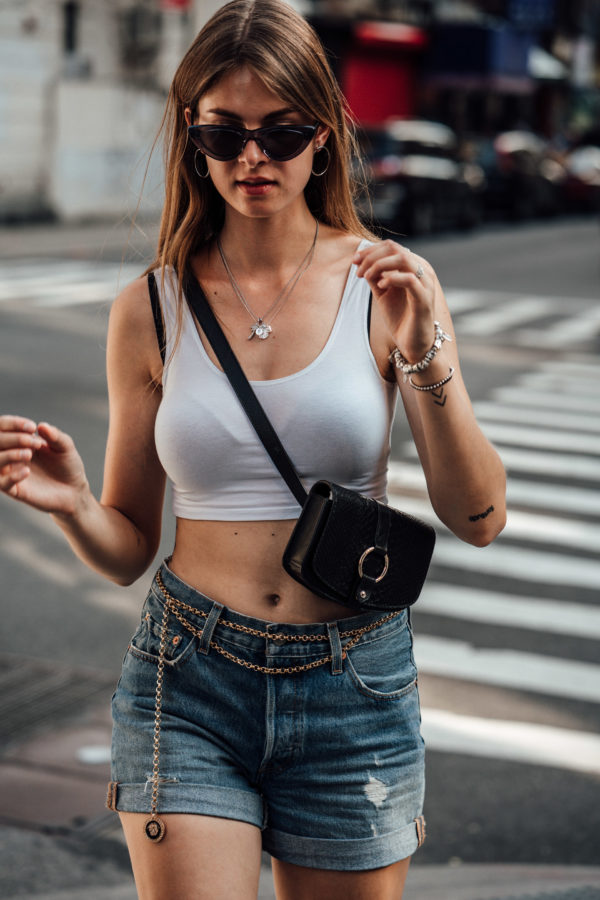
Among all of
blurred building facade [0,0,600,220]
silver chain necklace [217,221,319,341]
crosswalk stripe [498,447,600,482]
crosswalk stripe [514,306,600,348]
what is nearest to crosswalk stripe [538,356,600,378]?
Answer: crosswalk stripe [514,306,600,348]

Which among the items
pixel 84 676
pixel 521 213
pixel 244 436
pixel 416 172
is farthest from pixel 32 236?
pixel 244 436

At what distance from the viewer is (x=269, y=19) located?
2424 mm

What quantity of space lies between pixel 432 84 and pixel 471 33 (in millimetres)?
2085

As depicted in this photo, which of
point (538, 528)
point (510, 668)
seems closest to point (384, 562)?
point (510, 668)

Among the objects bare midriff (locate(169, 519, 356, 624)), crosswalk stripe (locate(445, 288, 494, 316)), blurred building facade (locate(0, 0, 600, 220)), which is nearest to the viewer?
bare midriff (locate(169, 519, 356, 624))

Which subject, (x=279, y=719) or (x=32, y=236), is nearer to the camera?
(x=279, y=719)

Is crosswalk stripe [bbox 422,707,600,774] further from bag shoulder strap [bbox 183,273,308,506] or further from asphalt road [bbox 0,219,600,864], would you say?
bag shoulder strap [bbox 183,273,308,506]

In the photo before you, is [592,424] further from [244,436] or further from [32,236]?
[32,236]

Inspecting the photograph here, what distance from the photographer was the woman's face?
7.84ft

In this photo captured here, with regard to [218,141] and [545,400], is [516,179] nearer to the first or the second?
[545,400]

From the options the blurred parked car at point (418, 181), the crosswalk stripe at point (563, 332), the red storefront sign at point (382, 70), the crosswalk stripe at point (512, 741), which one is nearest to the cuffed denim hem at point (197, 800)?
the crosswalk stripe at point (512, 741)

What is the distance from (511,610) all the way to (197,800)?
4.31 m

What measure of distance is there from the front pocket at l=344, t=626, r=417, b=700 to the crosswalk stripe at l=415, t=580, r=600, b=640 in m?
3.83

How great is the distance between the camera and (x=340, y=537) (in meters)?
2.36
